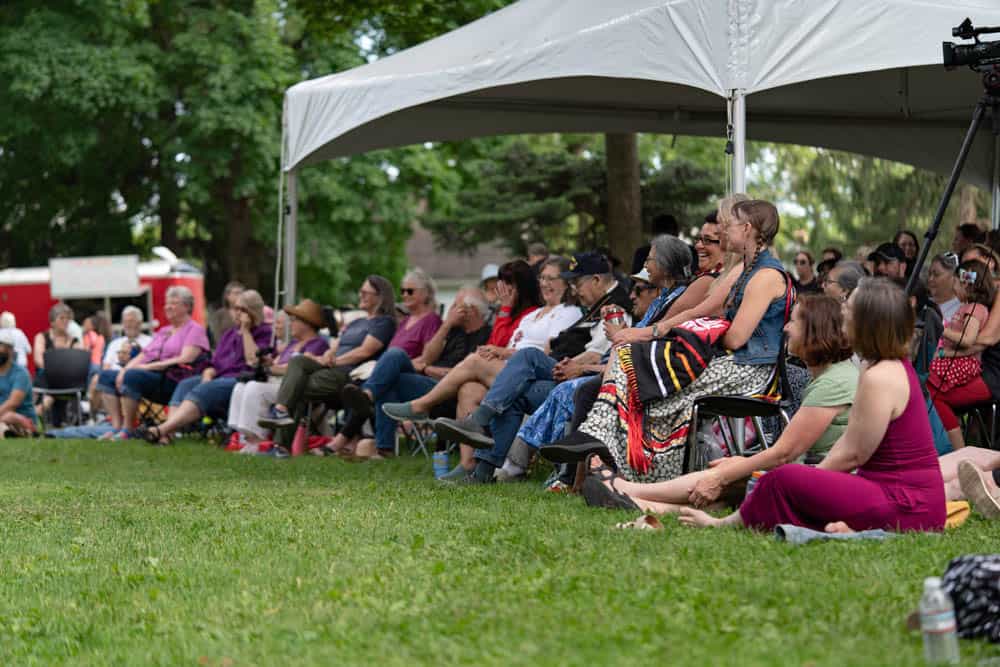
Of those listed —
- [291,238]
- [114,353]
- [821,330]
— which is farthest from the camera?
[114,353]

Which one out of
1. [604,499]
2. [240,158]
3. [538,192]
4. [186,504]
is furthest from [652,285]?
[240,158]

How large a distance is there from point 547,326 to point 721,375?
220cm

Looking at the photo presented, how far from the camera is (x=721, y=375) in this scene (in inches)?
284

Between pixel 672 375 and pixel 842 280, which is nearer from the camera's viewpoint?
pixel 672 375

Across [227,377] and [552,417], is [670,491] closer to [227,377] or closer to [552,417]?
[552,417]

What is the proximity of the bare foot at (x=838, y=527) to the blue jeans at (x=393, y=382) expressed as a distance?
5.31 meters

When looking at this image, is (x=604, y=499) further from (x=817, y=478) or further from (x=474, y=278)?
(x=474, y=278)

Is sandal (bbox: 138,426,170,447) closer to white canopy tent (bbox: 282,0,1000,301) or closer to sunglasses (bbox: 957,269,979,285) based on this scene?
white canopy tent (bbox: 282,0,1000,301)

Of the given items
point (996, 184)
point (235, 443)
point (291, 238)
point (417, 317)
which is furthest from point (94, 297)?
point (996, 184)

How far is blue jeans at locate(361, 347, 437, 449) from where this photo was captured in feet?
35.1

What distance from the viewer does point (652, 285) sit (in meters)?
8.38

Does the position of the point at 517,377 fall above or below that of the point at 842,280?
below

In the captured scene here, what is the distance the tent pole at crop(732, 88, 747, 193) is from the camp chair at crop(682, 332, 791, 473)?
1.03 m

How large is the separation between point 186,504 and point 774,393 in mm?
3058
